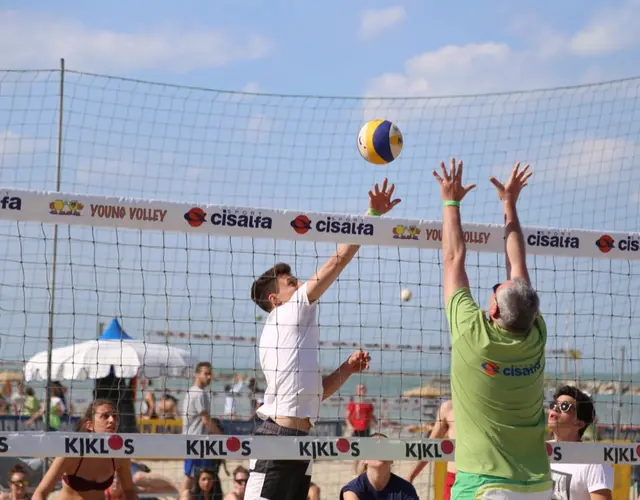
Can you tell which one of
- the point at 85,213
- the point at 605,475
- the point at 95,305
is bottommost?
the point at 605,475

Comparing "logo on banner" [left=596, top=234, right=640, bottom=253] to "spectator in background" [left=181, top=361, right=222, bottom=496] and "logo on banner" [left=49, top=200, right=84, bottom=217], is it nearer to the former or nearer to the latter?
"logo on banner" [left=49, top=200, right=84, bottom=217]

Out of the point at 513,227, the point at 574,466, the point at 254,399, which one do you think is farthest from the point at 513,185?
the point at 254,399

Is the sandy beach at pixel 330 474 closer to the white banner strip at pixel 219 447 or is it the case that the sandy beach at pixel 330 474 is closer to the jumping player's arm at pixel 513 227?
the white banner strip at pixel 219 447

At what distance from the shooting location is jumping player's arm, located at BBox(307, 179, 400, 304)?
541cm

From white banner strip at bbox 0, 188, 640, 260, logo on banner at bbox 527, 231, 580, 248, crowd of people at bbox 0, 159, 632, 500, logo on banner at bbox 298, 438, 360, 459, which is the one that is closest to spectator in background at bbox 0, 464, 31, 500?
crowd of people at bbox 0, 159, 632, 500

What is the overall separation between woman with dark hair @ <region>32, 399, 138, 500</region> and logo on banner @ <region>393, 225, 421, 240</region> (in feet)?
6.94

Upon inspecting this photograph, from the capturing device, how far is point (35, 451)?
5.28 m

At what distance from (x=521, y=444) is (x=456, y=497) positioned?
1.30ft

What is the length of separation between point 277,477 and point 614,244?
284 cm

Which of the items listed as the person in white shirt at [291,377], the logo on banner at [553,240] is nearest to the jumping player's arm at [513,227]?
the person in white shirt at [291,377]

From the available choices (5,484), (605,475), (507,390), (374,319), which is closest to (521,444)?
(507,390)

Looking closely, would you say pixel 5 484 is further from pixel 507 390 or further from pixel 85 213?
pixel 507 390

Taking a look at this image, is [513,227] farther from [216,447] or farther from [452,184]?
[216,447]

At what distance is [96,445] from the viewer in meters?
5.41
